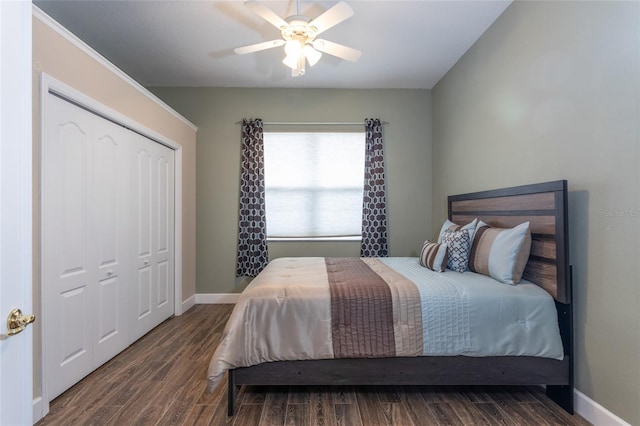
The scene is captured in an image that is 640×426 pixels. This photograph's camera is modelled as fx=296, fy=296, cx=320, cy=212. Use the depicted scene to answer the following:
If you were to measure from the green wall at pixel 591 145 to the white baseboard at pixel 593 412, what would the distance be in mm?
28

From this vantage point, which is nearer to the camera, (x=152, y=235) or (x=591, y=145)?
(x=591, y=145)

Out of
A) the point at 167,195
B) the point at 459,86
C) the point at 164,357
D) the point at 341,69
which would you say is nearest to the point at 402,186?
the point at 459,86

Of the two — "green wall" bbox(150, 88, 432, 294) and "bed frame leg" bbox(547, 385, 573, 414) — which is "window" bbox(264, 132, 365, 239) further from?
"bed frame leg" bbox(547, 385, 573, 414)

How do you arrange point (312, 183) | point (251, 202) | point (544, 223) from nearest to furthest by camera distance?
point (544, 223) → point (251, 202) → point (312, 183)

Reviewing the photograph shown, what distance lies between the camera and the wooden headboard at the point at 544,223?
1799mm

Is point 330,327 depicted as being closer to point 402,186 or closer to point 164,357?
point 164,357

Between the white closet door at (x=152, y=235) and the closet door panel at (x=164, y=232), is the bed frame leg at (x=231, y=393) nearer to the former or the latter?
the white closet door at (x=152, y=235)

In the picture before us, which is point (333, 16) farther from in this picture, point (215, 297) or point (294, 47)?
point (215, 297)

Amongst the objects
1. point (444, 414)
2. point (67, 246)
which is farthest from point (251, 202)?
point (444, 414)

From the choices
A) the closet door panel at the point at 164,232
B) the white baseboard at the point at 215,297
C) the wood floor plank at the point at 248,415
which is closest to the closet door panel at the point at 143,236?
the closet door panel at the point at 164,232

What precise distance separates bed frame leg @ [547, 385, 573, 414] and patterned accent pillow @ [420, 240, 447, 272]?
0.97 m

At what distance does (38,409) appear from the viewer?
1729 millimetres

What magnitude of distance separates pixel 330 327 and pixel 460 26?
9.29ft

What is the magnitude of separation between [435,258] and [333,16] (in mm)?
1969
